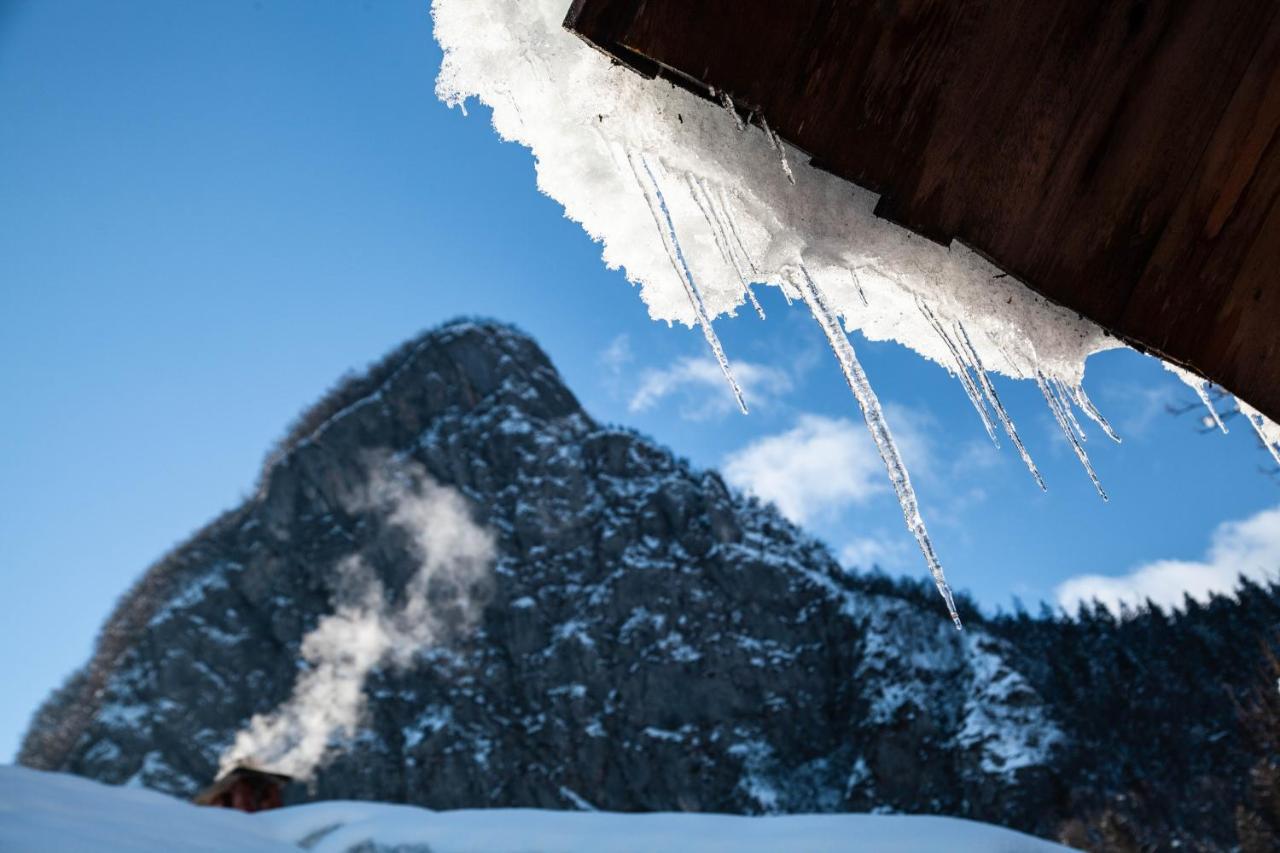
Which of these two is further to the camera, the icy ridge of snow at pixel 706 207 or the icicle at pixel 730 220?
the icicle at pixel 730 220

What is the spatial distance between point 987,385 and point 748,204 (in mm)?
772

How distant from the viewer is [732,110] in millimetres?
918

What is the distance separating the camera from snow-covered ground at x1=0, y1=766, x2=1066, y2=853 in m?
3.67

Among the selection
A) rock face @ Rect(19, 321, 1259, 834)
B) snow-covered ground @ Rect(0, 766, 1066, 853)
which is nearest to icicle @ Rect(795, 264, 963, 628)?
snow-covered ground @ Rect(0, 766, 1066, 853)

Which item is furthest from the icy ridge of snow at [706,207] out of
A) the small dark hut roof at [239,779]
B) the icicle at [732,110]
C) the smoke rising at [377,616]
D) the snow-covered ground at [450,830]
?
the smoke rising at [377,616]

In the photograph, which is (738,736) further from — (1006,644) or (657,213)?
(657,213)

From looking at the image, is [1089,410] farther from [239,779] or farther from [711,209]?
[239,779]

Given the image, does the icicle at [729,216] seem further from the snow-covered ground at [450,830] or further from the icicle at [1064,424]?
the snow-covered ground at [450,830]

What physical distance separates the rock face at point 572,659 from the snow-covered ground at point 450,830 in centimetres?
3795

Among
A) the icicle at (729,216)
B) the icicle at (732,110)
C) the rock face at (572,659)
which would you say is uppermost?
the rock face at (572,659)

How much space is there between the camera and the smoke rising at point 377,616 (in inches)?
1706

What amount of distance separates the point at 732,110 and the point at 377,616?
170 feet

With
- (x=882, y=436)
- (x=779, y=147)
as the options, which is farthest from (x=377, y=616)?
(x=779, y=147)

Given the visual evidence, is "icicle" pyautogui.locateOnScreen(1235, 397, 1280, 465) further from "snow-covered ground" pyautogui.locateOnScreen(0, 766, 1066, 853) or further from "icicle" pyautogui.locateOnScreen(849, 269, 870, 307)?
"snow-covered ground" pyautogui.locateOnScreen(0, 766, 1066, 853)
